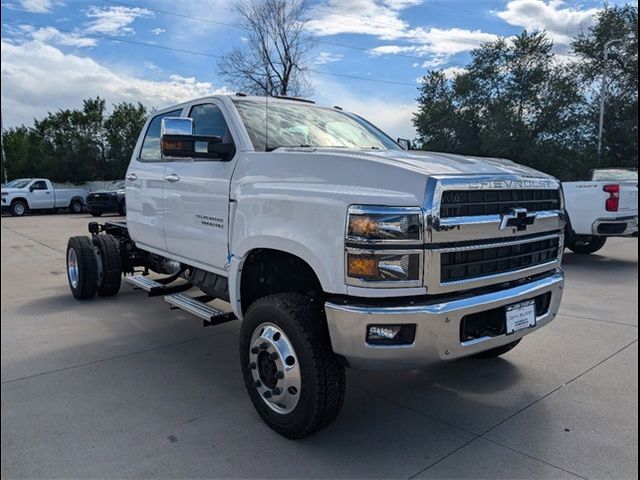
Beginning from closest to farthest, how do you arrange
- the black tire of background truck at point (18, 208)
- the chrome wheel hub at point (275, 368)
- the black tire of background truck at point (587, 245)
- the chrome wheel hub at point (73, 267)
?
the chrome wheel hub at point (275, 368) → the chrome wheel hub at point (73, 267) → the black tire of background truck at point (587, 245) → the black tire of background truck at point (18, 208)

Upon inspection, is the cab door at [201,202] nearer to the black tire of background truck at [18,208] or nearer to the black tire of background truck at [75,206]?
the black tire of background truck at [18,208]

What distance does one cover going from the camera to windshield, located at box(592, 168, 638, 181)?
9.48 metres

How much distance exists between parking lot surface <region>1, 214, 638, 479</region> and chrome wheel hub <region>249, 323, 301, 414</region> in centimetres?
24

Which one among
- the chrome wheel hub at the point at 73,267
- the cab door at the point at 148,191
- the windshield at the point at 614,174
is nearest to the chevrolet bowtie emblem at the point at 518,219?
the cab door at the point at 148,191

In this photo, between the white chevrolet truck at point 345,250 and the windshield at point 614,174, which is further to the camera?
the windshield at point 614,174

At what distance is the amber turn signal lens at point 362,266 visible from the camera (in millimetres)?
2645

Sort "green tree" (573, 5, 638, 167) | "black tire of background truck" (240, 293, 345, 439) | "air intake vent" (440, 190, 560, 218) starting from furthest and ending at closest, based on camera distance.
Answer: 1. "green tree" (573, 5, 638, 167)
2. "black tire of background truck" (240, 293, 345, 439)
3. "air intake vent" (440, 190, 560, 218)

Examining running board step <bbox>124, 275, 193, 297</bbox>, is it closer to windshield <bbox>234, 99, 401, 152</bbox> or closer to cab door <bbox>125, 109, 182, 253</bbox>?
cab door <bbox>125, 109, 182, 253</bbox>

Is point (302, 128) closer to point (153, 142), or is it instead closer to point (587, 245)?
point (153, 142)

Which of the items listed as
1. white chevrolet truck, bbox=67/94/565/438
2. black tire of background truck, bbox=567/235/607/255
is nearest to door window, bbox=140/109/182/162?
white chevrolet truck, bbox=67/94/565/438

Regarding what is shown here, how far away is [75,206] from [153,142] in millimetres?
23838

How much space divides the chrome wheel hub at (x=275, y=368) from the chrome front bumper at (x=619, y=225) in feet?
25.6

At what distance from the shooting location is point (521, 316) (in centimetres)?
319

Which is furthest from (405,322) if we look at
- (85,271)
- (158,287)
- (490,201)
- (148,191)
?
(85,271)
